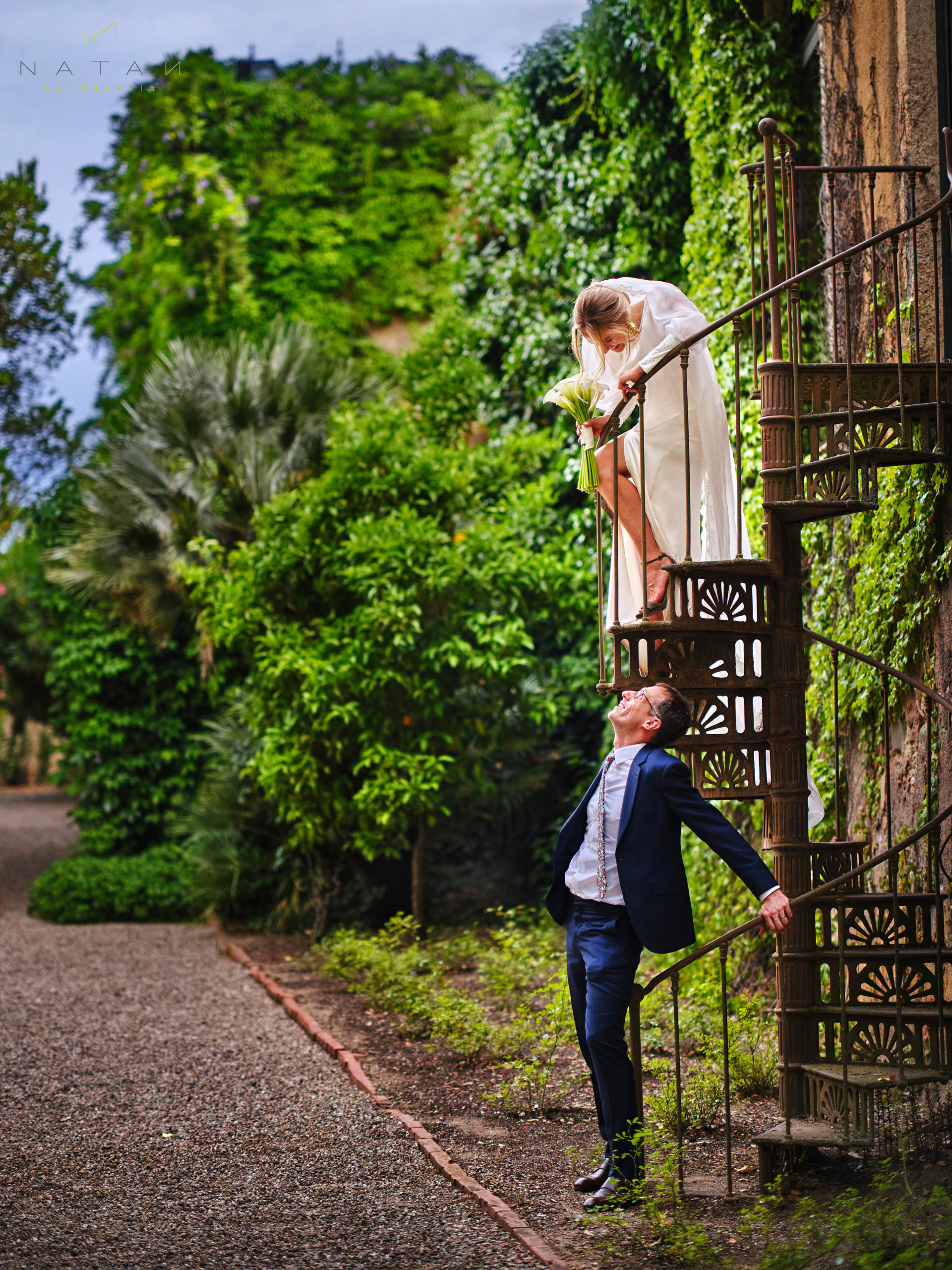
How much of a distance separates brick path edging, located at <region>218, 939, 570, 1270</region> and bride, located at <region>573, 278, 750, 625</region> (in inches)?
85.6

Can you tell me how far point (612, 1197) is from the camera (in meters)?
4.04

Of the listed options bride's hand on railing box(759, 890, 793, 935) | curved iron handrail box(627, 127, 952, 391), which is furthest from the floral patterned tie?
curved iron handrail box(627, 127, 952, 391)

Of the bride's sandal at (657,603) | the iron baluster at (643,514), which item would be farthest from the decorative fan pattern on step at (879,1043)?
the bride's sandal at (657,603)

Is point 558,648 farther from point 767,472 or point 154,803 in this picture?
point 767,472

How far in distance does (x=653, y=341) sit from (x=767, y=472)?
74cm

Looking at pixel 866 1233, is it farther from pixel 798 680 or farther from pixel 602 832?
pixel 798 680

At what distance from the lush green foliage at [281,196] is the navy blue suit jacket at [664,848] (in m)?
12.0

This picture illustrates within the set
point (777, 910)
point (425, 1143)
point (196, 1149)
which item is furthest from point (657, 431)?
point (196, 1149)

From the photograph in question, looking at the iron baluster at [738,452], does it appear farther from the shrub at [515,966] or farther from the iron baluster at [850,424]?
the shrub at [515,966]

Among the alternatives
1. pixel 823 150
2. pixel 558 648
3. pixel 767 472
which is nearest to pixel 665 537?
pixel 767 472

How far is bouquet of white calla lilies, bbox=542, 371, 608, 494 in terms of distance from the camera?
4.75m

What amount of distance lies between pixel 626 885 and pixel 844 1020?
872 mm

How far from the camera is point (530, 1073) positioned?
17.8 ft

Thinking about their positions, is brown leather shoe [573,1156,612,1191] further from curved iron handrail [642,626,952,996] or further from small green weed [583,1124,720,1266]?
curved iron handrail [642,626,952,996]
